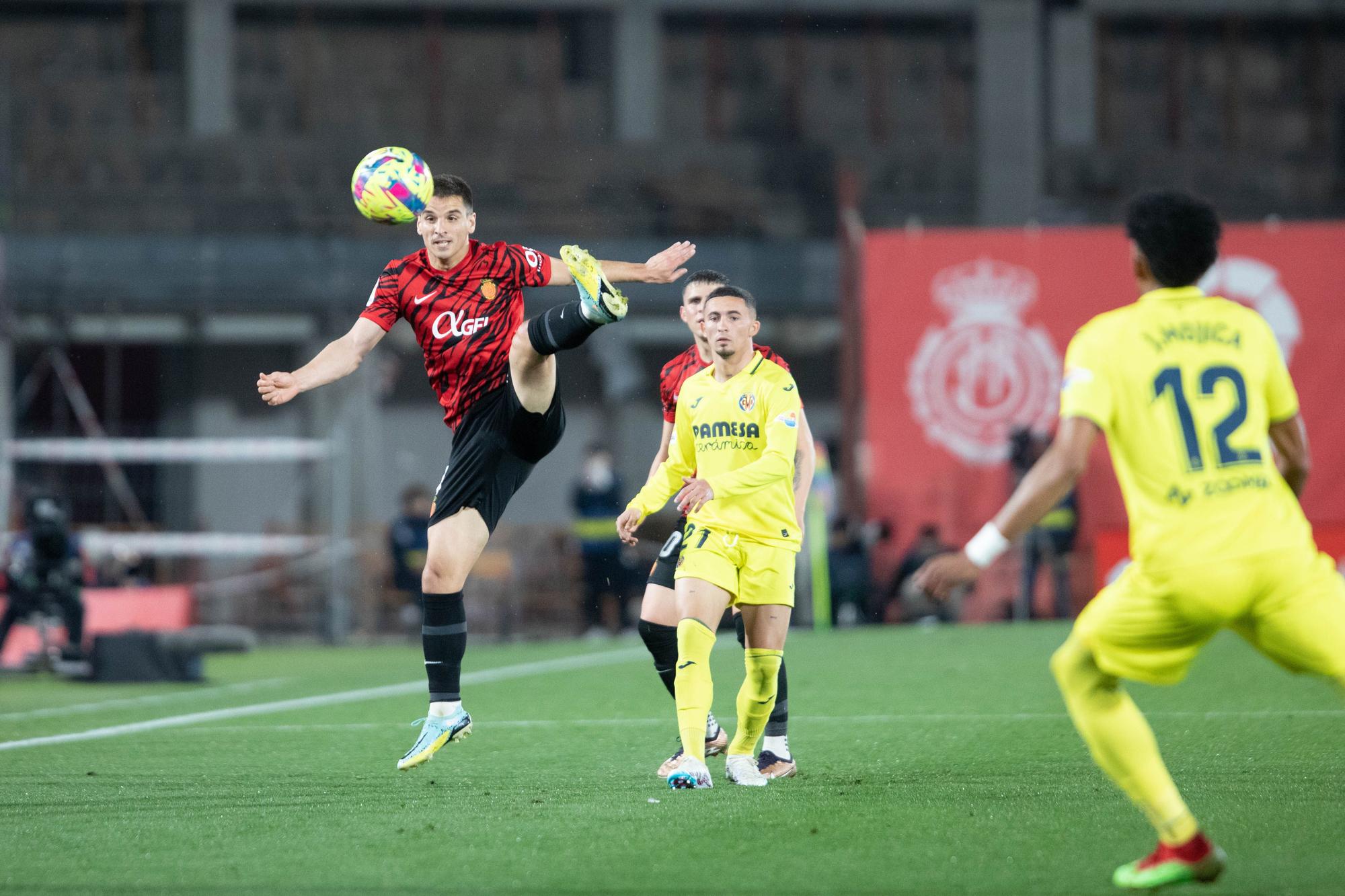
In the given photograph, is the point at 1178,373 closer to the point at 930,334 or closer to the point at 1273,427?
the point at 1273,427

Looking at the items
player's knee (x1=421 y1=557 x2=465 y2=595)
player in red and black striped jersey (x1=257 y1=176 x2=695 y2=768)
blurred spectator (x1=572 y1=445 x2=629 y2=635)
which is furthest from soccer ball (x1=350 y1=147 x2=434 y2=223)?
blurred spectator (x1=572 y1=445 x2=629 y2=635)

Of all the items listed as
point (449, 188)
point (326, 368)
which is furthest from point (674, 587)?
point (449, 188)

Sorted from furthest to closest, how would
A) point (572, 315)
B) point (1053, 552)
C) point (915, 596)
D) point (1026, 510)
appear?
point (1053, 552) < point (915, 596) < point (572, 315) < point (1026, 510)

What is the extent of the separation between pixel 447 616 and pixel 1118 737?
3.36 metres

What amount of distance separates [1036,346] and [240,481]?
1224 cm

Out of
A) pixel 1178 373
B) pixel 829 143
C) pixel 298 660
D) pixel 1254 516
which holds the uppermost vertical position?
pixel 829 143

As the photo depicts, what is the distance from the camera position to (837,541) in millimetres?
17953

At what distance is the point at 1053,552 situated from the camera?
17688 mm

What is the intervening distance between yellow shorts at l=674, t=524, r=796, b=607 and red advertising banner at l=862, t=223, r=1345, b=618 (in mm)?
11665

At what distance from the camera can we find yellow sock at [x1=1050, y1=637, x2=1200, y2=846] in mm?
4164

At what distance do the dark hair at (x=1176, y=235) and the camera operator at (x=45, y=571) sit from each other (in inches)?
450

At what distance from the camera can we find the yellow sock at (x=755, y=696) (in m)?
6.23

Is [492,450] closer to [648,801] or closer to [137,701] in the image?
[648,801]

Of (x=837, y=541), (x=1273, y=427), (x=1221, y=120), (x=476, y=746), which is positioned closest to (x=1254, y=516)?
(x=1273, y=427)
